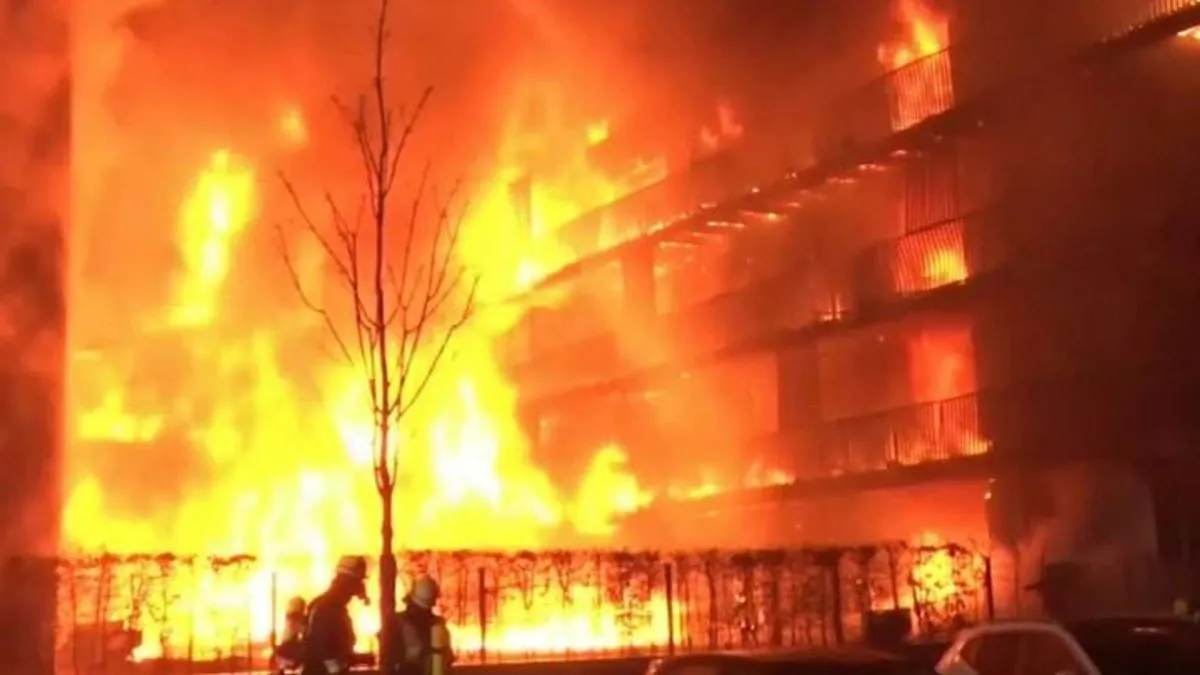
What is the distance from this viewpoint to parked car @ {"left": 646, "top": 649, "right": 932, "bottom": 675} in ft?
29.2

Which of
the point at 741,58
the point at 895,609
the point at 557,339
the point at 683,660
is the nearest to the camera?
the point at 683,660

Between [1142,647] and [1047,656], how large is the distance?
0.56 m

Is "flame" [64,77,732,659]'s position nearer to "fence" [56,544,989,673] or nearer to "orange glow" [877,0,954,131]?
"orange glow" [877,0,954,131]

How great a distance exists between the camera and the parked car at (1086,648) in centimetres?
910

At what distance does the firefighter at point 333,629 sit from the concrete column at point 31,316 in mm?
5005

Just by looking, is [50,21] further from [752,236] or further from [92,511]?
[752,236]

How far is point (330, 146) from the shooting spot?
30125mm

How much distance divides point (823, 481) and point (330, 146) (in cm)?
1121

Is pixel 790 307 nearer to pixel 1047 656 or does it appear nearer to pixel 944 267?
pixel 944 267

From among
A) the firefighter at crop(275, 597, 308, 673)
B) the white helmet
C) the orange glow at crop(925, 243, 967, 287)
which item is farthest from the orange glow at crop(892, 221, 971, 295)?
the white helmet

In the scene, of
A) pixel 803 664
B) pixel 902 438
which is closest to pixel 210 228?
pixel 902 438

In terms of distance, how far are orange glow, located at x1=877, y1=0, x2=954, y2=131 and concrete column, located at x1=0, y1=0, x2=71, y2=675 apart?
1558 centimetres

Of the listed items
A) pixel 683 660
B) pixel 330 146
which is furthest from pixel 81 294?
pixel 683 660

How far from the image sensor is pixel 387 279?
26969 mm
